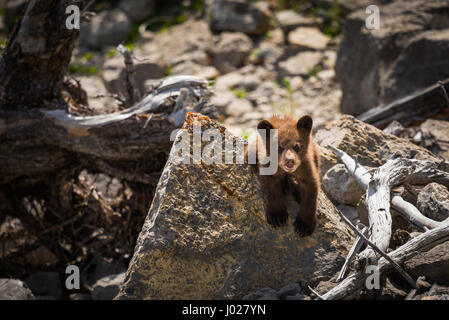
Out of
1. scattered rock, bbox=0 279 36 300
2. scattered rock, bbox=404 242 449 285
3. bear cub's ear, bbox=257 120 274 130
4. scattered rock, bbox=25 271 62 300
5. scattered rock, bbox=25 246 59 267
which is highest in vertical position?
bear cub's ear, bbox=257 120 274 130

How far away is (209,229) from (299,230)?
81 centimetres

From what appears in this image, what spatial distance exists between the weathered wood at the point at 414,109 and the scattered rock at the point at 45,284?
472 centimetres

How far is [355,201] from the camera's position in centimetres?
457

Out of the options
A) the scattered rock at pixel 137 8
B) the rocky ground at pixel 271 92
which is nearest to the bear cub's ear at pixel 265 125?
the rocky ground at pixel 271 92

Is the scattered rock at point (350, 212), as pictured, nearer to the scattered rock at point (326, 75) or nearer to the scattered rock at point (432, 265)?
the scattered rock at point (432, 265)

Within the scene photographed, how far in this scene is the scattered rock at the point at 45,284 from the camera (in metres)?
5.31

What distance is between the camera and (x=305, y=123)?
4059mm

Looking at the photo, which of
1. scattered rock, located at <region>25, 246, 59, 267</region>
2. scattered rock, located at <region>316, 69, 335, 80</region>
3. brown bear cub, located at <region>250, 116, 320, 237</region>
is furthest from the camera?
scattered rock, located at <region>316, 69, 335, 80</region>

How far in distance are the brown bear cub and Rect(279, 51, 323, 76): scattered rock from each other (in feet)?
18.1

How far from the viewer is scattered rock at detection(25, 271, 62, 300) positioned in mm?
5312

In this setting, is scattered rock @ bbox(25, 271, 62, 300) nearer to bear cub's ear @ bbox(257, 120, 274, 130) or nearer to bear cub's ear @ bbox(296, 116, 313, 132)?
bear cub's ear @ bbox(257, 120, 274, 130)

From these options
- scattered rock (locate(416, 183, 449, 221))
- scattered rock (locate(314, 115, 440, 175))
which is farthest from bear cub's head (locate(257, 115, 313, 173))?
scattered rock (locate(416, 183, 449, 221))
